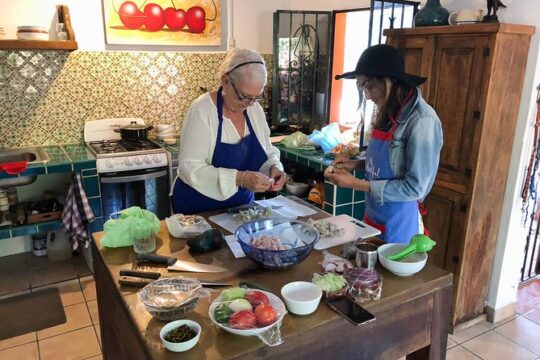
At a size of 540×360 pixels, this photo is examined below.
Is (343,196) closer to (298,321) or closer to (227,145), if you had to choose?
(227,145)

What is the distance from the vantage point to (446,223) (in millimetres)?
2672

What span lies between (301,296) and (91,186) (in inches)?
95.9

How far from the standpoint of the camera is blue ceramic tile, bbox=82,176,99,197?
3219 mm

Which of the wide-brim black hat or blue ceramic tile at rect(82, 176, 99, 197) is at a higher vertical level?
the wide-brim black hat

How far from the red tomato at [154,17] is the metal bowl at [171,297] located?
2973 mm

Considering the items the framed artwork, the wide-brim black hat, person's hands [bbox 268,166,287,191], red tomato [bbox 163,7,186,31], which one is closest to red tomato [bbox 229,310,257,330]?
person's hands [bbox 268,166,287,191]

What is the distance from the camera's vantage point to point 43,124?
3523 mm

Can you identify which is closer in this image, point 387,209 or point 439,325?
point 439,325

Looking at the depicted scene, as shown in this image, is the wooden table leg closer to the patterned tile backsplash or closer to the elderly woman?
the elderly woman

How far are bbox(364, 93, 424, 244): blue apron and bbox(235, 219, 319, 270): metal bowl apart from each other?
0.54 meters

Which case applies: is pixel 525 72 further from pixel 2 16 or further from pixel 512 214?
pixel 2 16

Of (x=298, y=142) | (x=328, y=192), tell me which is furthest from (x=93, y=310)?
(x=298, y=142)

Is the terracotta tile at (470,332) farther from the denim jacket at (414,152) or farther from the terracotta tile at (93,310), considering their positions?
the terracotta tile at (93,310)

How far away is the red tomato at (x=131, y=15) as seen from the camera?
360 centimetres
